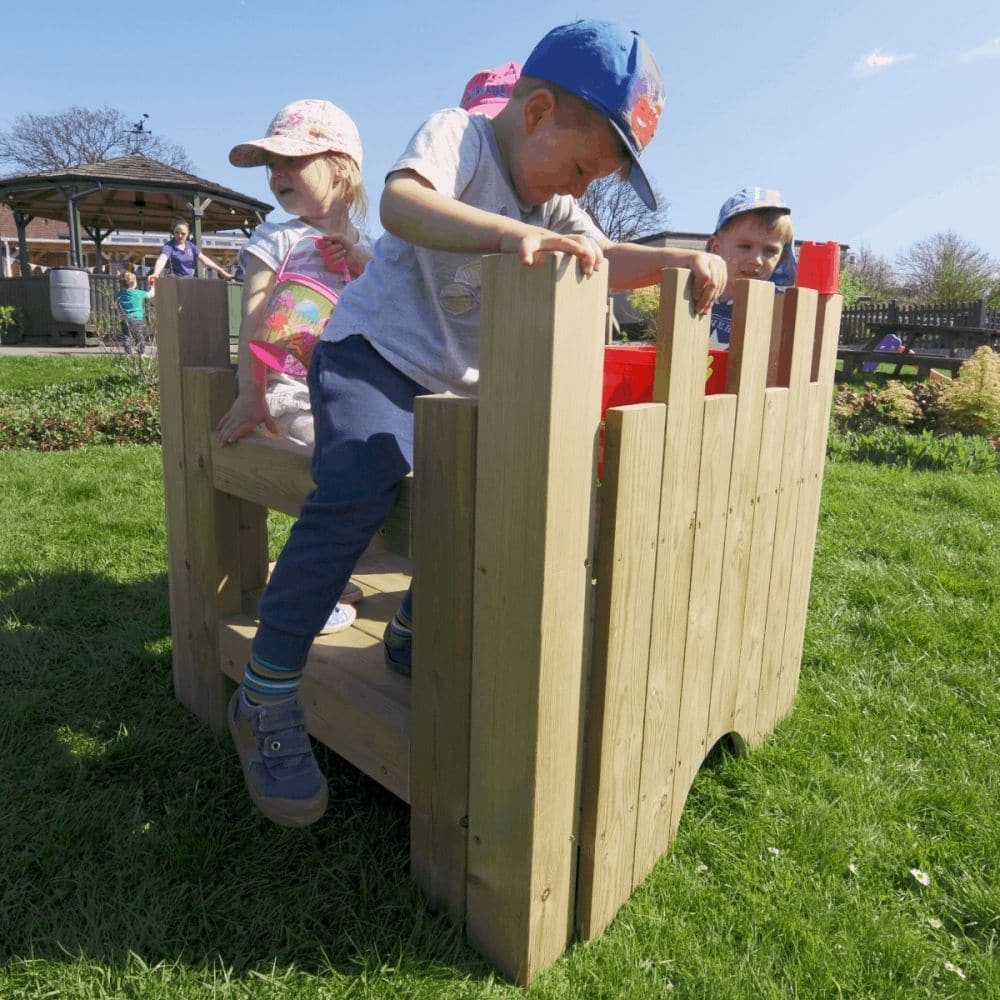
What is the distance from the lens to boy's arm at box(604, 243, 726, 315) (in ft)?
5.12

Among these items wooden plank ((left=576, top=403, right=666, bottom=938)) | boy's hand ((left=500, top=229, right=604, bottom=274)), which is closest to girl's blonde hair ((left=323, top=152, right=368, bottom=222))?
boy's hand ((left=500, top=229, right=604, bottom=274))

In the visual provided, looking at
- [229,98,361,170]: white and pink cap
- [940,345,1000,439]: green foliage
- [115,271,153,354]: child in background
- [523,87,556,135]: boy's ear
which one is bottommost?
[940,345,1000,439]: green foliage

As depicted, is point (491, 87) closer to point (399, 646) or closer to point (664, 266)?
point (664, 266)

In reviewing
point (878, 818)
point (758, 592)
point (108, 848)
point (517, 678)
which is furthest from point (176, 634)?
point (878, 818)

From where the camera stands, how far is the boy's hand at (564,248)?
4.31ft

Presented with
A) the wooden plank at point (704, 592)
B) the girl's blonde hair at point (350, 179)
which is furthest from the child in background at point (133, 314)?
the wooden plank at point (704, 592)

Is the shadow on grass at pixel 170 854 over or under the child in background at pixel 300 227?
under

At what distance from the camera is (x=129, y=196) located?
18.7 meters

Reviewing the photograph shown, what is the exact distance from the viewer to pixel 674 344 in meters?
1.54

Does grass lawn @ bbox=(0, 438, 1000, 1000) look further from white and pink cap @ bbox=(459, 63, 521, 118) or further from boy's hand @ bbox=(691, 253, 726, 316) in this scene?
white and pink cap @ bbox=(459, 63, 521, 118)

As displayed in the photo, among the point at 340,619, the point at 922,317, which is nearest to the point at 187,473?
the point at 340,619

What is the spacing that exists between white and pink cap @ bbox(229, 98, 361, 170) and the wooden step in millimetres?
1305

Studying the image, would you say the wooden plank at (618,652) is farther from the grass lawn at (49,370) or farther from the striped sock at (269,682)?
the grass lawn at (49,370)

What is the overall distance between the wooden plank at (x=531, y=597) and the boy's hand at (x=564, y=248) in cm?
2
